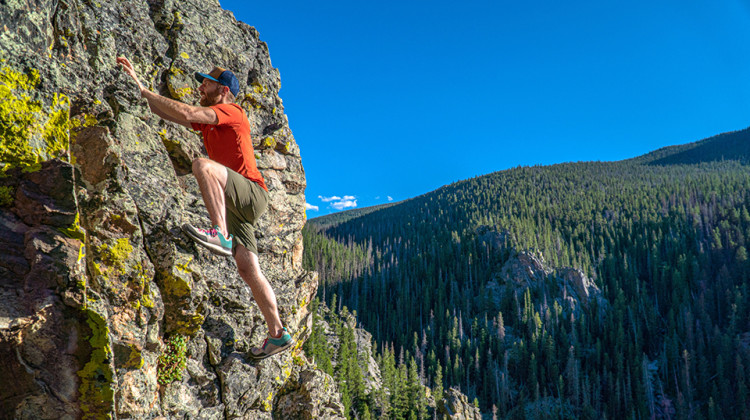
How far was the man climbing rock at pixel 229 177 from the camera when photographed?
623 cm

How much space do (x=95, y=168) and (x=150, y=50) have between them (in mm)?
4349

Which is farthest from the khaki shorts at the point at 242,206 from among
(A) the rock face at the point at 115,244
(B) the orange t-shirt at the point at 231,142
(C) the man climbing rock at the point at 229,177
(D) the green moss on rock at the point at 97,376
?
(D) the green moss on rock at the point at 97,376

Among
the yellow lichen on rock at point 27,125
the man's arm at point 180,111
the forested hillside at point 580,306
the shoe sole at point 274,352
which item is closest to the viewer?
the yellow lichen on rock at point 27,125

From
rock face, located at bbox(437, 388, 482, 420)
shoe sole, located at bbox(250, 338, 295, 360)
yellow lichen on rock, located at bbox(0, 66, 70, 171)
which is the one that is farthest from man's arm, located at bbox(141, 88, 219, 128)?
rock face, located at bbox(437, 388, 482, 420)

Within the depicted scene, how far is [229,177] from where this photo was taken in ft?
21.4

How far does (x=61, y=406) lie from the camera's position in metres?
4.95

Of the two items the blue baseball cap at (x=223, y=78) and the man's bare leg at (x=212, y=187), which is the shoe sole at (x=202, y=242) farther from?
the blue baseball cap at (x=223, y=78)

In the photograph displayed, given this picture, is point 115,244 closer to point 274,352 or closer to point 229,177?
point 229,177

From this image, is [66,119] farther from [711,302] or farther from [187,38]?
[711,302]

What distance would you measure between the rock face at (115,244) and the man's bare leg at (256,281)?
1.38 meters

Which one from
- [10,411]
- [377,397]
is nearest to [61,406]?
[10,411]

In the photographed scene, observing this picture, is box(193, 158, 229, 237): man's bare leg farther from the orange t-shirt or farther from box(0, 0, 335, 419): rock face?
box(0, 0, 335, 419): rock face

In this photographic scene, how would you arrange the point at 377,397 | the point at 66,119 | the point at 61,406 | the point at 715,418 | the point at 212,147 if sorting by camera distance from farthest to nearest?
the point at 715,418 < the point at 377,397 < the point at 212,147 < the point at 66,119 < the point at 61,406

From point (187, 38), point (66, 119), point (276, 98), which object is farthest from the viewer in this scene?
point (276, 98)
